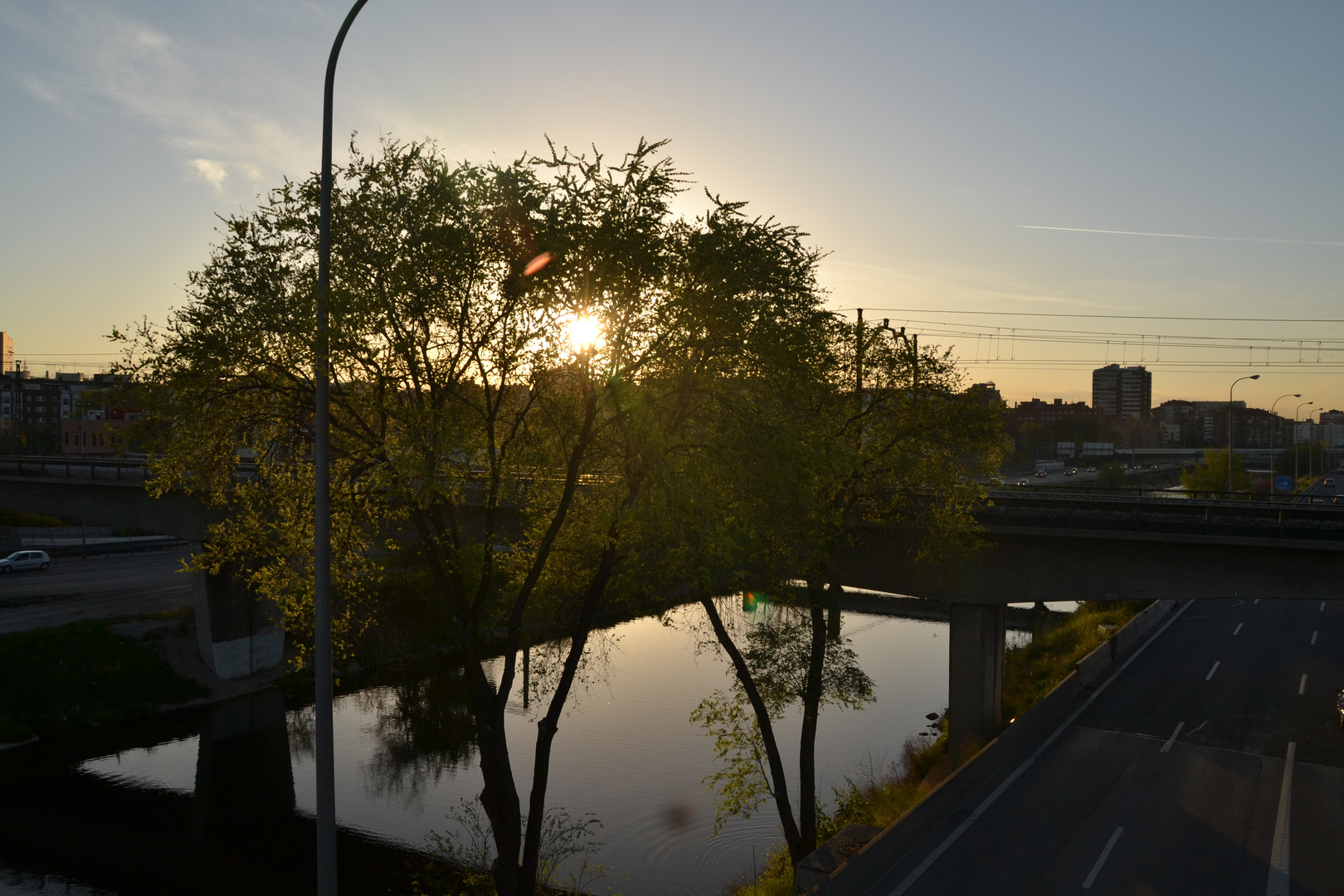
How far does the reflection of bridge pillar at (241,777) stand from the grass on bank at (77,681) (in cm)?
292

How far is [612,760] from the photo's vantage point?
1210 inches

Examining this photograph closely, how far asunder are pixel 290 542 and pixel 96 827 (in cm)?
1841

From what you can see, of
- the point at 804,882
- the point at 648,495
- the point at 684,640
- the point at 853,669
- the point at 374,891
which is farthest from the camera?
the point at 684,640

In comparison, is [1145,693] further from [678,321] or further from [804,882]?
[678,321]

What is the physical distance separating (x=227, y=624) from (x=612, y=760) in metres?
20.1

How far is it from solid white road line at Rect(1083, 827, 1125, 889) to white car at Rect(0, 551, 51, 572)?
63238 mm

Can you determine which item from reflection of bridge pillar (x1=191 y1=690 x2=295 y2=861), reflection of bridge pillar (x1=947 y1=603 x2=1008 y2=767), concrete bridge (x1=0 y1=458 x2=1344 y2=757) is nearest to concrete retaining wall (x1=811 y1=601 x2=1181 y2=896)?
reflection of bridge pillar (x1=947 y1=603 x2=1008 y2=767)

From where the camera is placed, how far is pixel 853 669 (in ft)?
65.2

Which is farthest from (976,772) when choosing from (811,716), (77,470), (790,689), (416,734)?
(77,470)

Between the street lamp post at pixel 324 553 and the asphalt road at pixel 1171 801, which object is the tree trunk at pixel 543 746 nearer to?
the street lamp post at pixel 324 553

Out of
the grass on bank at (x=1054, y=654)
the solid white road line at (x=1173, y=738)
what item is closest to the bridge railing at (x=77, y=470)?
the grass on bank at (x=1054, y=654)

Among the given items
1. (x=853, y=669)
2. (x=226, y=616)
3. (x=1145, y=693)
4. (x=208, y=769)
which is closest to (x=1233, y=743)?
(x=1145, y=693)

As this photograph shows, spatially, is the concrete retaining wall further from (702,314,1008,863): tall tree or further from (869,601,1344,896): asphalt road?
(702,314,1008,863): tall tree

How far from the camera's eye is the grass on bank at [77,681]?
33469 mm
